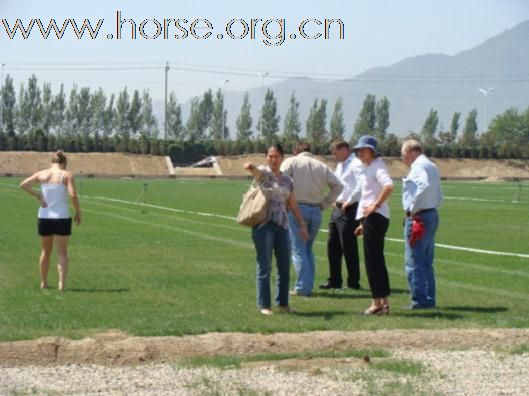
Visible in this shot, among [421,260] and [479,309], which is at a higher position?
[421,260]

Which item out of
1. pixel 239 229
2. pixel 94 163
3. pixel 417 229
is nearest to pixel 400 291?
pixel 417 229

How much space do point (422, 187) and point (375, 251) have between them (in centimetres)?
88

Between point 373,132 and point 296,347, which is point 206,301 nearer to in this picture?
point 296,347

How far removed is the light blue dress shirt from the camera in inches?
483

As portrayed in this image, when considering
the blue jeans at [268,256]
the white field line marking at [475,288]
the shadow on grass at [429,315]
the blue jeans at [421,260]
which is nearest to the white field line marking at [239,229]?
the white field line marking at [475,288]

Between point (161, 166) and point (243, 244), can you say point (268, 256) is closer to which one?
point (243, 244)

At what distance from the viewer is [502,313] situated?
1233 cm

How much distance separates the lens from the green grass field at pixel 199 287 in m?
11.4

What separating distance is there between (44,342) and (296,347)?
7.34ft

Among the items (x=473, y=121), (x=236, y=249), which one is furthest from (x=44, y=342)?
(x=473, y=121)

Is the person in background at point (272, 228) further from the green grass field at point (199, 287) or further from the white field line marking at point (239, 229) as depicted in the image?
the white field line marking at point (239, 229)

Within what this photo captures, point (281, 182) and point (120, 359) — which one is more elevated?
point (281, 182)

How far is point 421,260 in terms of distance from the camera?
12.6 metres

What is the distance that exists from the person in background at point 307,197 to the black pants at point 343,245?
63cm
